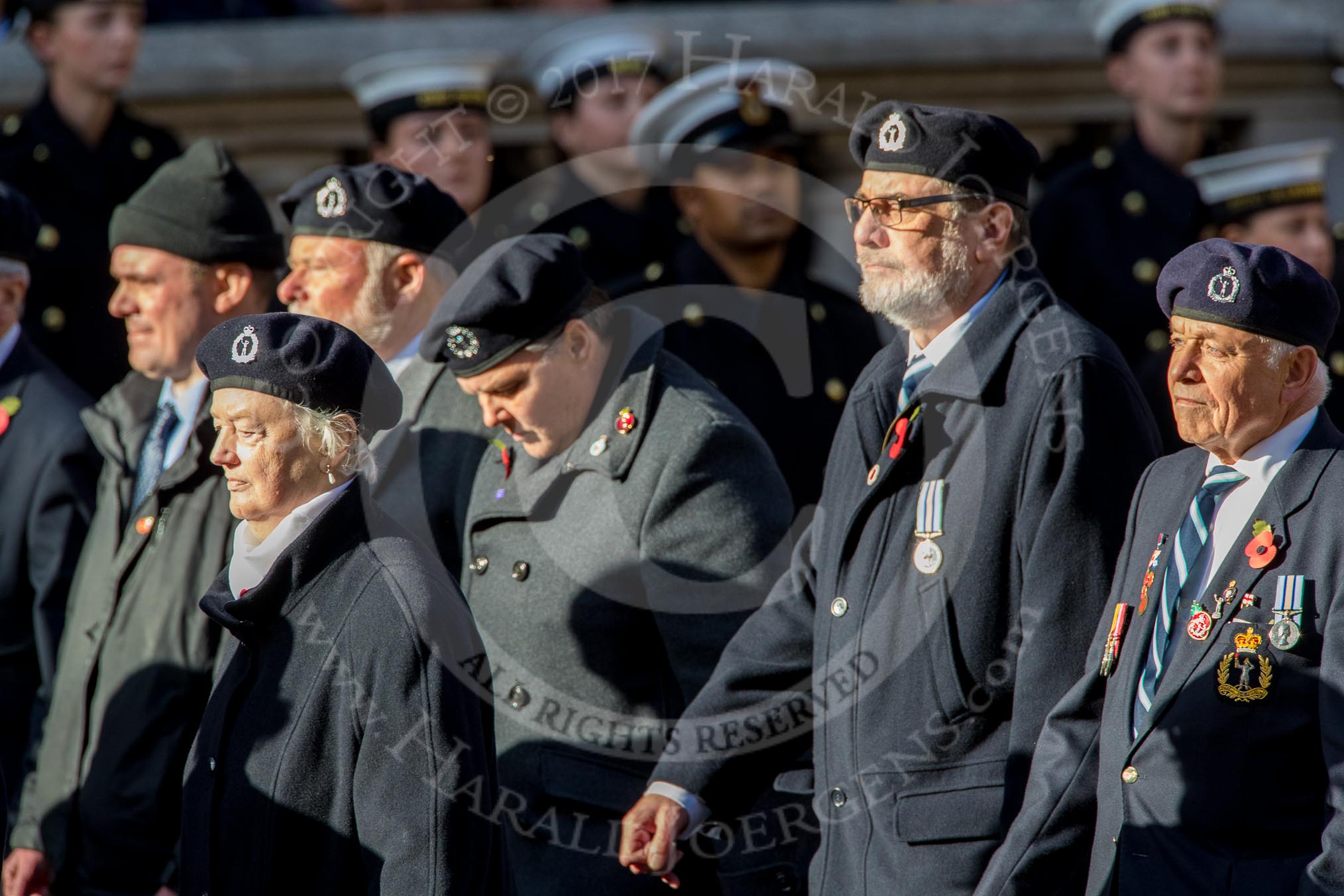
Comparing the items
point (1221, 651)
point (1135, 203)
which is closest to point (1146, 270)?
point (1135, 203)

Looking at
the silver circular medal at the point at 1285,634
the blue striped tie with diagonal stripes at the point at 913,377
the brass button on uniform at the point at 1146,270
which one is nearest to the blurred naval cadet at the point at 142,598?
the blue striped tie with diagonal stripes at the point at 913,377

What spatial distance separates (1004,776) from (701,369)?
2.62 m

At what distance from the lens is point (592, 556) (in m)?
4.86

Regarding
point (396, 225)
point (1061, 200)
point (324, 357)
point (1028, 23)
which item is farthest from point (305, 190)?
point (1028, 23)

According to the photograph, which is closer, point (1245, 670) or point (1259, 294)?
point (1245, 670)

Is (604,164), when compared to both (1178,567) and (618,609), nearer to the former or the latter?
(618,609)

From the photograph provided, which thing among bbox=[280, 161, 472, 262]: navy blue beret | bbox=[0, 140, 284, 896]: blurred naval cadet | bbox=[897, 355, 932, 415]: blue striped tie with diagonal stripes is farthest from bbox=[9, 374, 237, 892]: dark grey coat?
bbox=[897, 355, 932, 415]: blue striped tie with diagonal stripes

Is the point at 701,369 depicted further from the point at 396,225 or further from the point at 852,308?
the point at 396,225

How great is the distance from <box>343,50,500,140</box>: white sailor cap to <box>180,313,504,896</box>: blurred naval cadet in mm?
3341

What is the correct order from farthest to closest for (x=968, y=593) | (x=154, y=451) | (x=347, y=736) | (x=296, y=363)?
(x=154, y=451) → (x=968, y=593) → (x=296, y=363) → (x=347, y=736)

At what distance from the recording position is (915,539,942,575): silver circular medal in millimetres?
4289

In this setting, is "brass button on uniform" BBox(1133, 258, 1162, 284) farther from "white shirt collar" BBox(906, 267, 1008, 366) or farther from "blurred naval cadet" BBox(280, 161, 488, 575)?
"white shirt collar" BBox(906, 267, 1008, 366)

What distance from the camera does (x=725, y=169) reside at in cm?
684

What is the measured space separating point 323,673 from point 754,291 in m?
3.10
